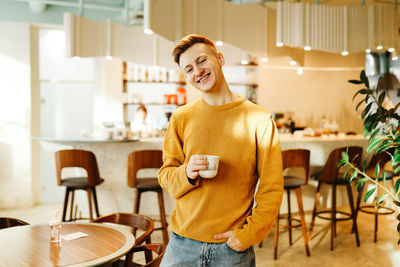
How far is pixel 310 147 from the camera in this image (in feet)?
16.1

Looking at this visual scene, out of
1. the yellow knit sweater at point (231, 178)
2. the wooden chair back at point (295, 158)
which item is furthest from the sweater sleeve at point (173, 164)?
the wooden chair back at point (295, 158)

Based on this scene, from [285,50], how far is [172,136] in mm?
4507

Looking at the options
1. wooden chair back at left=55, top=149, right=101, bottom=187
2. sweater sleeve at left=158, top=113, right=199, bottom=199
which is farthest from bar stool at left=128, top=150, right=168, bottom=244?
sweater sleeve at left=158, top=113, right=199, bottom=199

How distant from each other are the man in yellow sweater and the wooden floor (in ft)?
7.99

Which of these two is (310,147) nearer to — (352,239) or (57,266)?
(352,239)

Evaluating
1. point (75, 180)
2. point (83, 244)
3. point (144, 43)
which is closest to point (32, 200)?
point (75, 180)

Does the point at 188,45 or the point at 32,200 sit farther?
the point at 32,200

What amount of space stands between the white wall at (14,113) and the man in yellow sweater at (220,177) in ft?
17.0

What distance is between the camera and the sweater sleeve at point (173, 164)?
1334 mm

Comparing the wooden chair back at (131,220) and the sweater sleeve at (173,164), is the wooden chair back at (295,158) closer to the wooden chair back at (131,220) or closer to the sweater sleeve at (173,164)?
the wooden chair back at (131,220)

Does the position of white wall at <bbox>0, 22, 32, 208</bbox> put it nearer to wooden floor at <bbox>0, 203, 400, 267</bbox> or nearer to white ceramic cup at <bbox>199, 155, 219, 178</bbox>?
wooden floor at <bbox>0, 203, 400, 267</bbox>

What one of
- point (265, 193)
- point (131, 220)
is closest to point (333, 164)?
point (131, 220)

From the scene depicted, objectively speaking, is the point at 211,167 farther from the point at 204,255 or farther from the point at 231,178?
the point at 204,255

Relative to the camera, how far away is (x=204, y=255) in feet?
4.35
